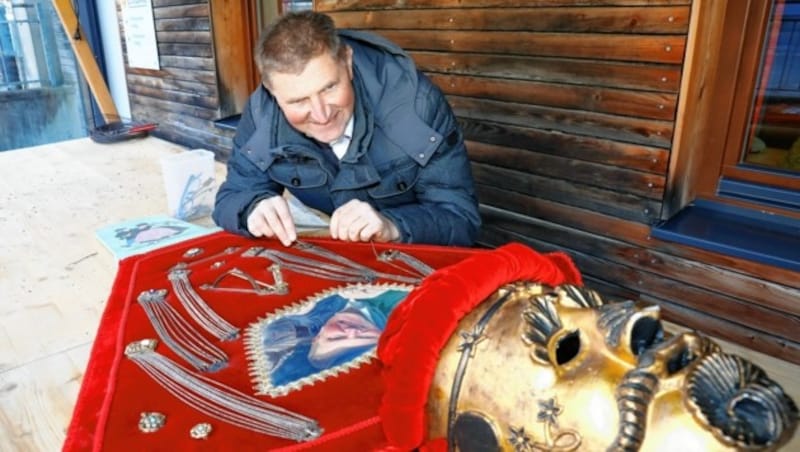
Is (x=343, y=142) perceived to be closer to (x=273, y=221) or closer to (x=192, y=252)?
(x=273, y=221)

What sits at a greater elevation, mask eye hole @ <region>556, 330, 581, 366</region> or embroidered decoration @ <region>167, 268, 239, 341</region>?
mask eye hole @ <region>556, 330, 581, 366</region>

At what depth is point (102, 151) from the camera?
3.00 meters

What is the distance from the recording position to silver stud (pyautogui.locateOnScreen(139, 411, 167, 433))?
850 mm

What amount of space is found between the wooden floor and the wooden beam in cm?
93

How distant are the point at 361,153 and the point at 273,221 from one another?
31cm

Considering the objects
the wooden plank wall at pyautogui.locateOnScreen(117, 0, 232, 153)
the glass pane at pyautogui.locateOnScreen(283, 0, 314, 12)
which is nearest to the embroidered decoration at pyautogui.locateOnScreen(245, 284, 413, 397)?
the glass pane at pyautogui.locateOnScreen(283, 0, 314, 12)

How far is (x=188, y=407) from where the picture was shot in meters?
0.90

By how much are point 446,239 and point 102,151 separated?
7.23 feet

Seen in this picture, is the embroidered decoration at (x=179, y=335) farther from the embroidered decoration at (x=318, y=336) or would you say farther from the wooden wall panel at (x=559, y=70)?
the wooden wall panel at (x=559, y=70)

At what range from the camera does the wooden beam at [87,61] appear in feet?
12.5

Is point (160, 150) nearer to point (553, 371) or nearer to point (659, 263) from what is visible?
point (659, 263)

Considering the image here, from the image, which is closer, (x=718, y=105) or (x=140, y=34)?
(x=718, y=105)

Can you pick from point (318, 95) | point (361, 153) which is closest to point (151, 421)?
point (318, 95)

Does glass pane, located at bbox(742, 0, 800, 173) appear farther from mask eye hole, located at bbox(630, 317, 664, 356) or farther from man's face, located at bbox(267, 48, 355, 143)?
mask eye hole, located at bbox(630, 317, 664, 356)
